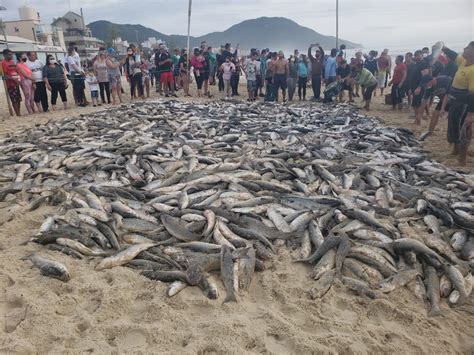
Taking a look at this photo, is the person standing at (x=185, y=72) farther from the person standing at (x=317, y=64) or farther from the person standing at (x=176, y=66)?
the person standing at (x=317, y=64)

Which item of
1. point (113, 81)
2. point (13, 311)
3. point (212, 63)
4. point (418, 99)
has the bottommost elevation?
point (13, 311)

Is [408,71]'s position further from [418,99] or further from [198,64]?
[198,64]

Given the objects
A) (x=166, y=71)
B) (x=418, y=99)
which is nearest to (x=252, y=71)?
(x=166, y=71)

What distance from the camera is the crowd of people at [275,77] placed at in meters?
8.76

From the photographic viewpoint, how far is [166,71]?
1784 centimetres

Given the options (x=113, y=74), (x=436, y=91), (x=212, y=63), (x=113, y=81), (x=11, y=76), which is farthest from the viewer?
(x=212, y=63)

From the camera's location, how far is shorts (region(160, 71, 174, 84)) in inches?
708

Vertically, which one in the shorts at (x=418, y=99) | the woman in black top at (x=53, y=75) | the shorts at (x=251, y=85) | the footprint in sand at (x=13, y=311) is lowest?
the footprint in sand at (x=13, y=311)

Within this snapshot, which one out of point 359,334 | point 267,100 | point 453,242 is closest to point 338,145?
point 453,242

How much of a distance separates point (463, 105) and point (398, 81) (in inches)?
269

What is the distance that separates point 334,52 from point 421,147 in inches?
358

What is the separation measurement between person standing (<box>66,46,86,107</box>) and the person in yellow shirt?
13.2m

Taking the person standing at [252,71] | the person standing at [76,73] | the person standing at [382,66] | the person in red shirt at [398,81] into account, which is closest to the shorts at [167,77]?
the person standing at [252,71]

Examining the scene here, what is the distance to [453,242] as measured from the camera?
4.83m
